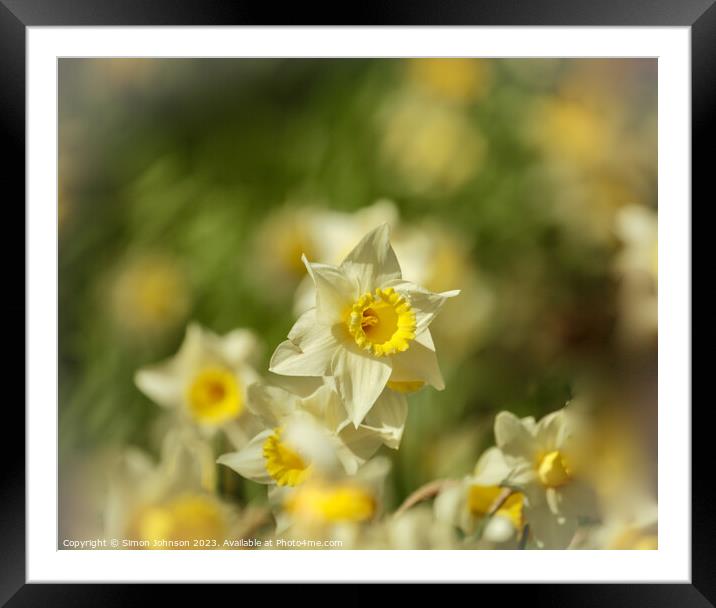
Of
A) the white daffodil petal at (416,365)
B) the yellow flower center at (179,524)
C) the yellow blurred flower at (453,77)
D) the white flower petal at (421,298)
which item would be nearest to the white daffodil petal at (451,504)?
the white daffodil petal at (416,365)

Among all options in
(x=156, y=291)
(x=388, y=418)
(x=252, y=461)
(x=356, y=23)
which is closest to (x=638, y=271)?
(x=388, y=418)

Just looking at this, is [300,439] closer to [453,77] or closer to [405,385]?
[405,385]

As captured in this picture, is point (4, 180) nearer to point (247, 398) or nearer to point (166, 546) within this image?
point (247, 398)

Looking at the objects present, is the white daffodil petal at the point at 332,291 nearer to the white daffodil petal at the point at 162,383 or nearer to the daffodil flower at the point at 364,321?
the daffodil flower at the point at 364,321

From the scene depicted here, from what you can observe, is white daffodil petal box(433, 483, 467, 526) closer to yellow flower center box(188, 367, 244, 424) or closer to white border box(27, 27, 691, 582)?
white border box(27, 27, 691, 582)

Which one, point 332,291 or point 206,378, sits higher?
point 332,291

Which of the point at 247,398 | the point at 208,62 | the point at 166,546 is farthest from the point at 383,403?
the point at 208,62

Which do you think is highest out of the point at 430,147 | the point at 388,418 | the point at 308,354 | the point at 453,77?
the point at 453,77
